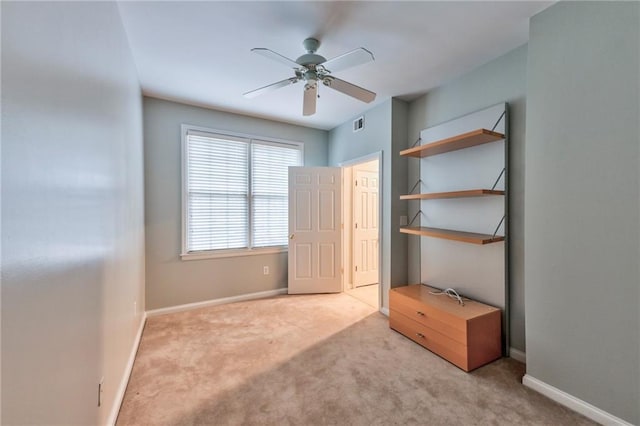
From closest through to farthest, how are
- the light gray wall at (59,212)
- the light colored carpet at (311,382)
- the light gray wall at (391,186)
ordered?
the light gray wall at (59,212), the light colored carpet at (311,382), the light gray wall at (391,186)

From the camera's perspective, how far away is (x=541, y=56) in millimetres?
1926

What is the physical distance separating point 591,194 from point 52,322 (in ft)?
9.00

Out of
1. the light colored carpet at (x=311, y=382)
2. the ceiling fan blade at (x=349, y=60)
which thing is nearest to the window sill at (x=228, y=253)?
the light colored carpet at (x=311, y=382)

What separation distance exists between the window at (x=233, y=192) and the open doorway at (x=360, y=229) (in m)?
0.95

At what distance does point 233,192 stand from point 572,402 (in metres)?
3.88

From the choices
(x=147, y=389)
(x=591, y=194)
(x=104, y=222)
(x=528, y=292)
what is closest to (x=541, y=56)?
(x=591, y=194)

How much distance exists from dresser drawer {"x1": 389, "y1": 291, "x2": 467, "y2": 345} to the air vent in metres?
2.27

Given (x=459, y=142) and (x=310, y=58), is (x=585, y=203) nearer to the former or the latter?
(x=459, y=142)

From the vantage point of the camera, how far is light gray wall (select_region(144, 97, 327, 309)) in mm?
3365

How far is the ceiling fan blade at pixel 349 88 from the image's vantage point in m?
2.22

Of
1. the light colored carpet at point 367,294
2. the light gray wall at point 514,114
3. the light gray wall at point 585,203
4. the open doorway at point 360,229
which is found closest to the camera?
the light gray wall at point 585,203

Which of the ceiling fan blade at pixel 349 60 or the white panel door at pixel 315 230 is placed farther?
the white panel door at pixel 315 230

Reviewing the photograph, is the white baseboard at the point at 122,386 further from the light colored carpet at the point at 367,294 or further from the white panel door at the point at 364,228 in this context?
the white panel door at the point at 364,228

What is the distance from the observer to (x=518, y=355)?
2.32 meters
